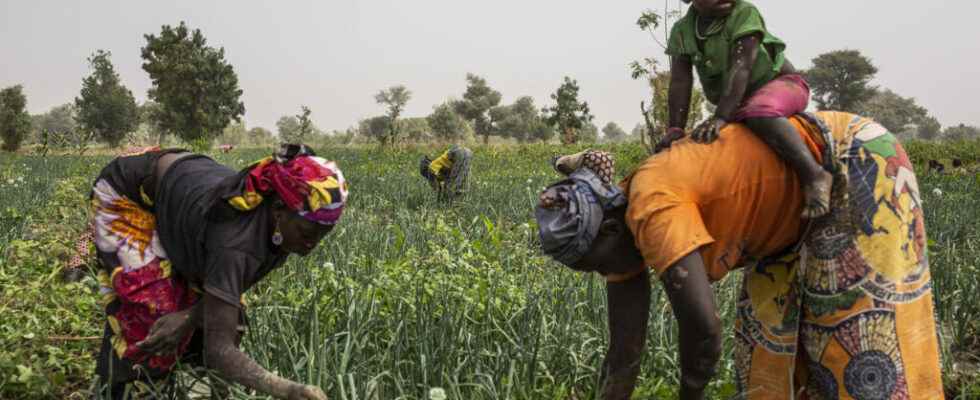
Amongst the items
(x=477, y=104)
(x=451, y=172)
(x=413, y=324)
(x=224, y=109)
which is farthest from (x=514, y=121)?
(x=413, y=324)

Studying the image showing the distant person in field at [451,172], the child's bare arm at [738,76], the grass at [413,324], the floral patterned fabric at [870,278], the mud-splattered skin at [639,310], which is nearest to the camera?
the mud-splattered skin at [639,310]

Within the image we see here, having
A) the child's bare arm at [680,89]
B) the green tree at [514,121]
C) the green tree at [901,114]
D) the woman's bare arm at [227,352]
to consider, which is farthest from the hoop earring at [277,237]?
the green tree at [901,114]

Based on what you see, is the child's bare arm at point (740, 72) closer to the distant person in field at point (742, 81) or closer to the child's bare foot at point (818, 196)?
the distant person in field at point (742, 81)

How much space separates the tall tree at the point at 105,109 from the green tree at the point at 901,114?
220ft

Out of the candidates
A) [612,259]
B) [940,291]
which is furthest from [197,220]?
[940,291]

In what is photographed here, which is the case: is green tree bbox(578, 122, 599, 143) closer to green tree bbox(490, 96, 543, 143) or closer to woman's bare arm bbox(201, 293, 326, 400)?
green tree bbox(490, 96, 543, 143)

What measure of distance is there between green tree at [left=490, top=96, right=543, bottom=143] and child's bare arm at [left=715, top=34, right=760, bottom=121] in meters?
63.1

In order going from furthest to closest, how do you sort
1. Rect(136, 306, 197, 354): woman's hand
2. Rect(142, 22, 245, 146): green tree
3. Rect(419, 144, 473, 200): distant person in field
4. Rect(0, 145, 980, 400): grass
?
Rect(142, 22, 245, 146): green tree, Rect(419, 144, 473, 200): distant person in field, Rect(0, 145, 980, 400): grass, Rect(136, 306, 197, 354): woman's hand

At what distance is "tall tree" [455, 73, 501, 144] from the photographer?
64.1m

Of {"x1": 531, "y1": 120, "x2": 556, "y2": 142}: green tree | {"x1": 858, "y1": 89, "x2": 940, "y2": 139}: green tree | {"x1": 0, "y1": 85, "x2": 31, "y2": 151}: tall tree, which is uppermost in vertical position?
{"x1": 858, "y1": 89, "x2": 940, "y2": 139}: green tree

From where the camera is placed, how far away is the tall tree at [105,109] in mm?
51312

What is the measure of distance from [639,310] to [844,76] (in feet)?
227

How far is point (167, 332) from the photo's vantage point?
6.15ft

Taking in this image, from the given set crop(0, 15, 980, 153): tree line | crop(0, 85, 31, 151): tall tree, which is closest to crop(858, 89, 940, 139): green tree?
crop(0, 15, 980, 153): tree line
